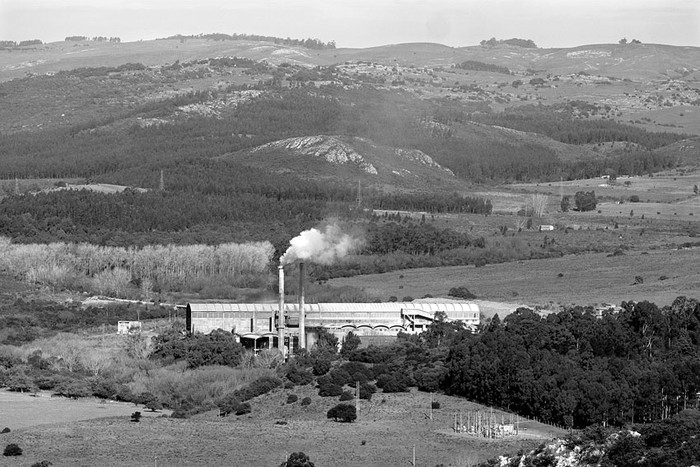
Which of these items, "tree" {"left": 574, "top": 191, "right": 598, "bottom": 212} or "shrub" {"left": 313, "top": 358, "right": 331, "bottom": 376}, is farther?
"tree" {"left": 574, "top": 191, "right": 598, "bottom": 212}

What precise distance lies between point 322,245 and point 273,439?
5961 cm

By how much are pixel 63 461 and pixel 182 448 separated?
4.78 metres

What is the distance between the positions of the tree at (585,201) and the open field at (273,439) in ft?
302

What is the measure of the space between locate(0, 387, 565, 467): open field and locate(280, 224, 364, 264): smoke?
3848cm

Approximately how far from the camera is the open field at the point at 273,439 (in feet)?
219

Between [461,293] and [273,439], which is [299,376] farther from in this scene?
[461,293]

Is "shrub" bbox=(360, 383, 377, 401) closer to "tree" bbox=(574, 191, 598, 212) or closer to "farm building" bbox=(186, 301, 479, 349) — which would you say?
"farm building" bbox=(186, 301, 479, 349)

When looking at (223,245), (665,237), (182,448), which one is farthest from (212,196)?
(182,448)

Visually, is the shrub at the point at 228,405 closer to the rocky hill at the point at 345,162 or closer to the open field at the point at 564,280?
the open field at the point at 564,280

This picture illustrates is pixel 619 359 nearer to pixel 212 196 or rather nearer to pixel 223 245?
pixel 223 245

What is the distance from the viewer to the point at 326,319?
10269 cm

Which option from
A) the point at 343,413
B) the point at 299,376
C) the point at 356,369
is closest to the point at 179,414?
the point at 343,413

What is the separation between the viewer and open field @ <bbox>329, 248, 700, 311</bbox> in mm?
114062

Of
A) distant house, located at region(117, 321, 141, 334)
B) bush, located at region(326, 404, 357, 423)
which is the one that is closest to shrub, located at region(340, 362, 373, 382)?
bush, located at region(326, 404, 357, 423)
